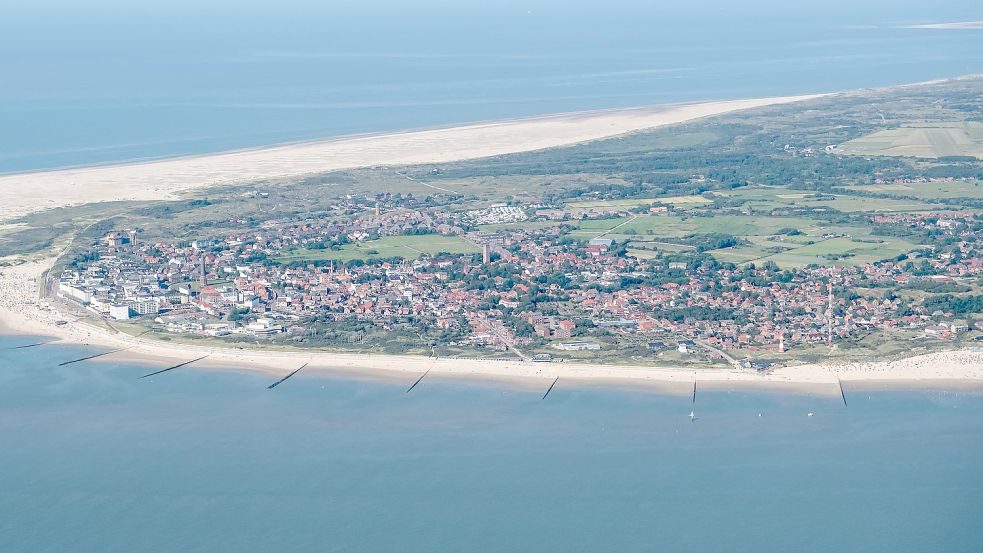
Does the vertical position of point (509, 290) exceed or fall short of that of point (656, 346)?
it exceeds it

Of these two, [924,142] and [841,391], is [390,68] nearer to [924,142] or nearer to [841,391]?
[924,142]

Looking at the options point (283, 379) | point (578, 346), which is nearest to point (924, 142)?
point (578, 346)

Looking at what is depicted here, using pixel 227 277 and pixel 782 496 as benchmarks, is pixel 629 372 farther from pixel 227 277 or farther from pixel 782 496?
pixel 227 277

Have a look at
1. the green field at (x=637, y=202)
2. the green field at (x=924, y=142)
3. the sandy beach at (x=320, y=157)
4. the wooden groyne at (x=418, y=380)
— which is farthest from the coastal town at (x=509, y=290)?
the green field at (x=924, y=142)

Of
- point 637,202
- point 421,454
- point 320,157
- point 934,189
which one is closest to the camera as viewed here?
point 421,454

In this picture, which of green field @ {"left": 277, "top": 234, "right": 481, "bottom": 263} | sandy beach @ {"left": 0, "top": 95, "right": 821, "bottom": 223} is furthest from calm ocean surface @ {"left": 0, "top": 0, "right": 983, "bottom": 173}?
green field @ {"left": 277, "top": 234, "right": 481, "bottom": 263}

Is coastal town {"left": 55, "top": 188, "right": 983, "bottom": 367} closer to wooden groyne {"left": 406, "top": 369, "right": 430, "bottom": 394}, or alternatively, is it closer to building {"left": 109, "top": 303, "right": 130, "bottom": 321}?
building {"left": 109, "top": 303, "right": 130, "bottom": 321}

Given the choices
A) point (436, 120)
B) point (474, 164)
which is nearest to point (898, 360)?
point (474, 164)
